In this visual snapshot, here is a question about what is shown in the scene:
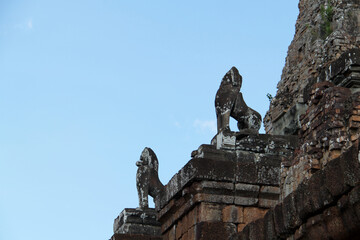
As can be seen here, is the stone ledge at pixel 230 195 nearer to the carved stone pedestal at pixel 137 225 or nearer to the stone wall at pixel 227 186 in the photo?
the stone wall at pixel 227 186

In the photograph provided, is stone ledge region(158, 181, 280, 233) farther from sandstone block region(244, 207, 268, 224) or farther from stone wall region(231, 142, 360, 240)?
stone wall region(231, 142, 360, 240)

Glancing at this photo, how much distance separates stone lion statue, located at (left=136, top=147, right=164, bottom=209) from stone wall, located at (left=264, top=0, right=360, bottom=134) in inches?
191

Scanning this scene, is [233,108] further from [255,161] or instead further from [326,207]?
[326,207]

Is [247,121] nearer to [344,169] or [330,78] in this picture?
[330,78]

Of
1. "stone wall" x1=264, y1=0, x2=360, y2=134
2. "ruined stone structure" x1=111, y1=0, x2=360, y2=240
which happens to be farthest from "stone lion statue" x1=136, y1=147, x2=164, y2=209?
"stone wall" x1=264, y1=0, x2=360, y2=134

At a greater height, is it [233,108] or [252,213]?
[233,108]

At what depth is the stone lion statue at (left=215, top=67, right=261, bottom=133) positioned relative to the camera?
9.98 metres

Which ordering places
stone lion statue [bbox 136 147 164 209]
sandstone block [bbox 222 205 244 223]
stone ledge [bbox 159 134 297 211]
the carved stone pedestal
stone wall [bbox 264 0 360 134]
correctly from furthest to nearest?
1. stone wall [bbox 264 0 360 134]
2. stone lion statue [bbox 136 147 164 209]
3. the carved stone pedestal
4. stone ledge [bbox 159 134 297 211]
5. sandstone block [bbox 222 205 244 223]

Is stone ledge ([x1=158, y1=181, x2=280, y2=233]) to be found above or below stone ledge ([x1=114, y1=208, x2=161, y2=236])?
below

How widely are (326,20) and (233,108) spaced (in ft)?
38.5

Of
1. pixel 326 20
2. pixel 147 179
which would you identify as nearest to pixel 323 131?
pixel 147 179

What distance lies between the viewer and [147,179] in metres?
12.9

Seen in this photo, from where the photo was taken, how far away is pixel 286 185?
9039 mm

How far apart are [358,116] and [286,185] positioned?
1471 millimetres
